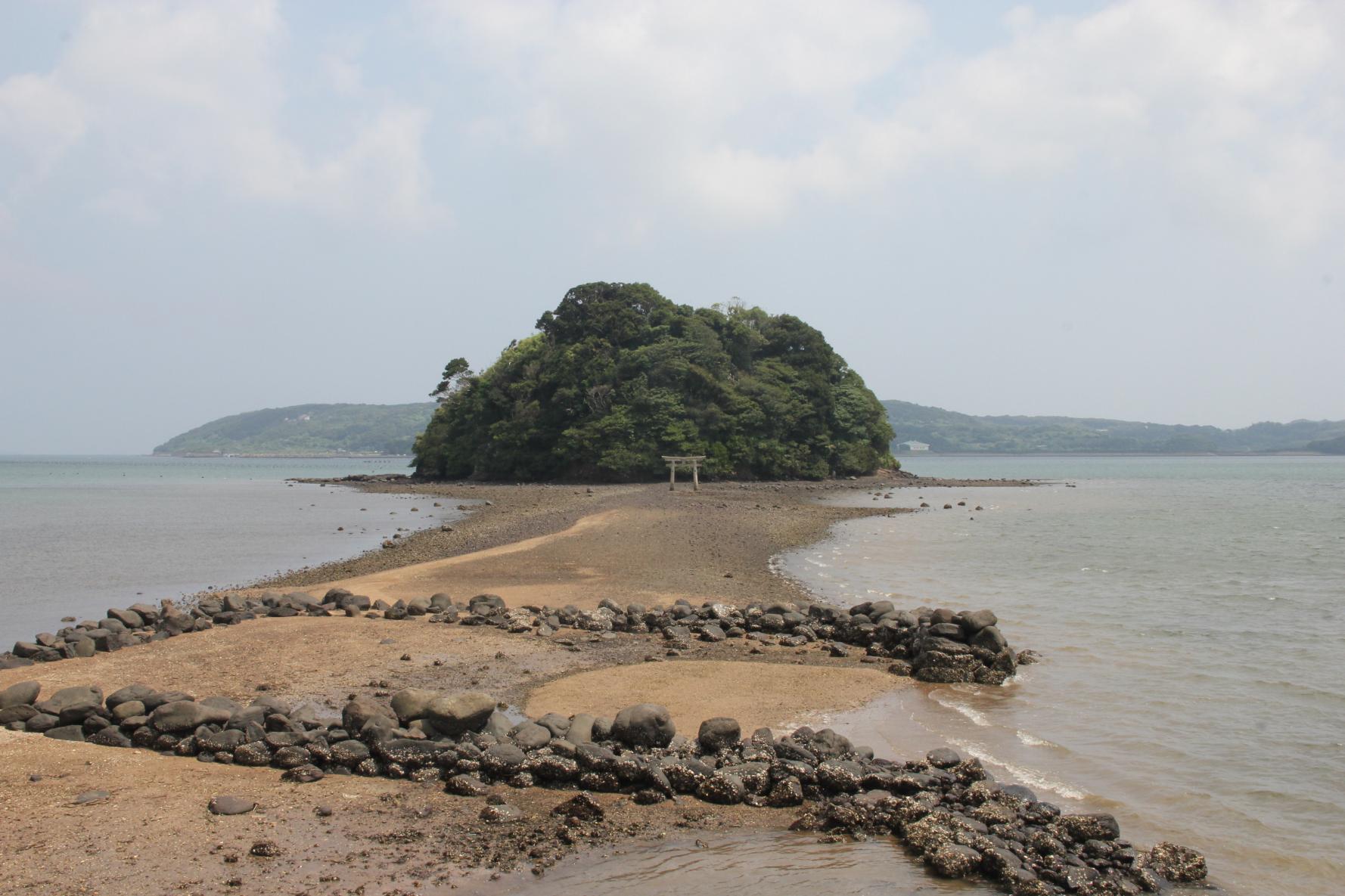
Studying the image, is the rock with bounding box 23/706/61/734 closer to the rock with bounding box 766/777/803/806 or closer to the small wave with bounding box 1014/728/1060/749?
the rock with bounding box 766/777/803/806

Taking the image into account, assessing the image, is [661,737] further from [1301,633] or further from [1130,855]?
[1301,633]

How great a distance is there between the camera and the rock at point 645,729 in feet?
27.0

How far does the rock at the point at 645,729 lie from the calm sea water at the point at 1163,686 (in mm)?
2351

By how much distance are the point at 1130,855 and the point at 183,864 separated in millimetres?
6353

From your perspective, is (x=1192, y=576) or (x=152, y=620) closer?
(x=152, y=620)

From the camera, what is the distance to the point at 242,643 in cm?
1332

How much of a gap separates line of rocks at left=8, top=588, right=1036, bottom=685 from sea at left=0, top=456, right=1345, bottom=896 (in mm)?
660

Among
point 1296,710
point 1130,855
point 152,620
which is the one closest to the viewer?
point 1130,855

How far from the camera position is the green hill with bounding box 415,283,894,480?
2653 inches

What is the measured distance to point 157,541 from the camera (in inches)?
1252

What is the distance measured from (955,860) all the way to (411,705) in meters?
4.93

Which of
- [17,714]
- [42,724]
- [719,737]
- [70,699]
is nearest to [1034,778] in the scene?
[719,737]

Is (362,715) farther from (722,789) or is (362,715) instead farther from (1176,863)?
(1176,863)

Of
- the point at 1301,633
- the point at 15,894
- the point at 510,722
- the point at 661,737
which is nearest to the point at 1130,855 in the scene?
the point at 661,737
